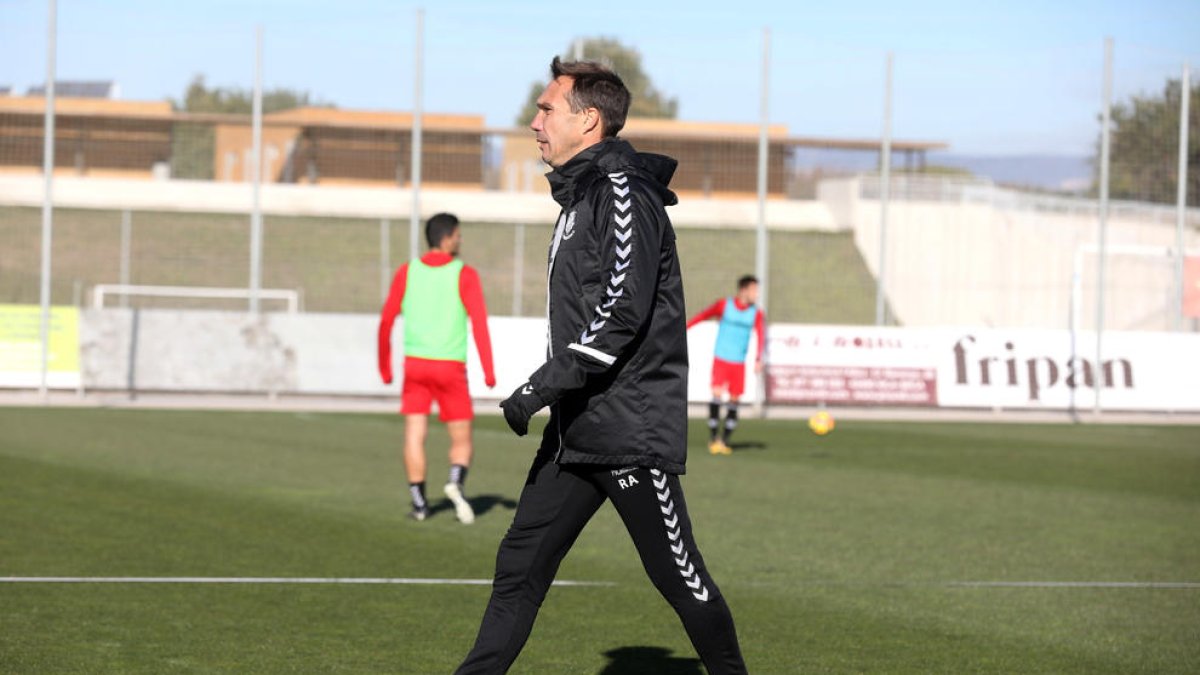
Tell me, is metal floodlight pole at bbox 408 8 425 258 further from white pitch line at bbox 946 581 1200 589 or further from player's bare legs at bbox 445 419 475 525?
white pitch line at bbox 946 581 1200 589

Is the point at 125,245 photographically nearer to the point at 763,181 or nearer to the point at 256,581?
the point at 763,181

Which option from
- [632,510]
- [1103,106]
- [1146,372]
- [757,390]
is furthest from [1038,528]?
[1103,106]

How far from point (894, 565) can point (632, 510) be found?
5263mm

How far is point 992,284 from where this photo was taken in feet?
109

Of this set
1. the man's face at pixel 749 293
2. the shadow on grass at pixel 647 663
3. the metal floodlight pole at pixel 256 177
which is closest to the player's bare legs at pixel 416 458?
the shadow on grass at pixel 647 663

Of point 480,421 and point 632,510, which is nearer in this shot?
point 632,510

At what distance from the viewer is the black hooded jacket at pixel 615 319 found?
4.72 meters

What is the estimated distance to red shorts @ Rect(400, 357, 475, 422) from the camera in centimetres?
1109

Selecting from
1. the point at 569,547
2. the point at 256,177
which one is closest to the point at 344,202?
the point at 256,177

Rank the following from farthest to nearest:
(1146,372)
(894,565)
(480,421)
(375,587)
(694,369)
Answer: (1146,372) → (694,369) → (480,421) → (894,565) → (375,587)

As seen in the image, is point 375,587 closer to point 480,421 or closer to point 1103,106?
point 480,421

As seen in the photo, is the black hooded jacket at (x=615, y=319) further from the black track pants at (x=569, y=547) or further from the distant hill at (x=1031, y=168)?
the distant hill at (x=1031, y=168)

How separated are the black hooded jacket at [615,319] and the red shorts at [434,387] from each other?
6116 mm

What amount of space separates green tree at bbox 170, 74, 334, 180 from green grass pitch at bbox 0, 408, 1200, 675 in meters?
11.1
